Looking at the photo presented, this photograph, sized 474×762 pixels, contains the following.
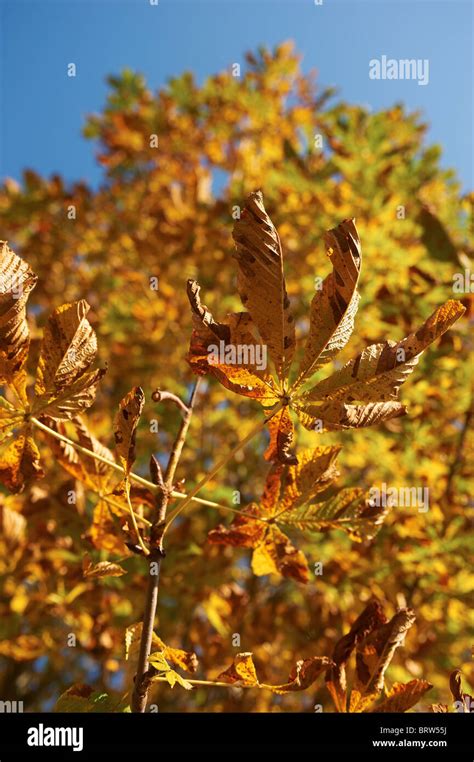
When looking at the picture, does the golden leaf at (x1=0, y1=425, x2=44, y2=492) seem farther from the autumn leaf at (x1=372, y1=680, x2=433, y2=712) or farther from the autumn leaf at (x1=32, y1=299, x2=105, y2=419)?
the autumn leaf at (x1=372, y1=680, x2=433, y2=712)

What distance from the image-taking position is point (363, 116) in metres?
3.17

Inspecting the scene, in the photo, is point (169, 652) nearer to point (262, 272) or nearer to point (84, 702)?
point (84, 702)

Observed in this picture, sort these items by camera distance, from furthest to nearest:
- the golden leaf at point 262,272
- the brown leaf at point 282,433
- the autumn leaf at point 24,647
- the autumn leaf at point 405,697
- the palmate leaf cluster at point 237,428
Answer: the autumn leaf at point 24,647 → the palmate leaf cluster at point 237,428 → the autumn leaf at point 405,697 → the brown leaf at point 282,433 → the golden leaf at point 262,272

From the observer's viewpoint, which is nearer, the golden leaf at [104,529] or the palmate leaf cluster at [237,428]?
the golden leaf at [104,529]

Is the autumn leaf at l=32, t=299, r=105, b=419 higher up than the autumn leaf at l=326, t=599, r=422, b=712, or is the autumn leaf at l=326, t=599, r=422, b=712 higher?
the autumn leaf at l=32, t=299, r=105, b=419

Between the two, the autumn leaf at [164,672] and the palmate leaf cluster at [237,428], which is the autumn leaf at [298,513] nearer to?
the palmate leaf cluster at [237,428]

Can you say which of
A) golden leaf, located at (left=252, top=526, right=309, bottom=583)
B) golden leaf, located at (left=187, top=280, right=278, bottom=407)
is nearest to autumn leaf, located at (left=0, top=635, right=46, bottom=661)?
golden leaf, located at (left=252, top=526, right=309, bottom=583)

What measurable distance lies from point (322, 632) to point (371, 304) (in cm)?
126

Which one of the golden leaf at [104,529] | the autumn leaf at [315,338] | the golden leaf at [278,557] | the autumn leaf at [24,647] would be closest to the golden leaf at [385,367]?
the autumn leaf at [315,338]

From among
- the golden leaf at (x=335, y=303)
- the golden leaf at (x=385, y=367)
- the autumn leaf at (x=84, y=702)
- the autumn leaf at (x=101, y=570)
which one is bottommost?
the autumn leaf at (x=84, y=702)

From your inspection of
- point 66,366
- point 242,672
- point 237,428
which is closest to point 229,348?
point 66,366

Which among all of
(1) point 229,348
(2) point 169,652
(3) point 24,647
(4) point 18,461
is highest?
(1) point 229,348

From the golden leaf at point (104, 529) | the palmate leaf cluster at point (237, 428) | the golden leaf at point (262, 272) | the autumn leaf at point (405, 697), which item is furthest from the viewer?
the palmate leaf cluster at point (237, 428)
